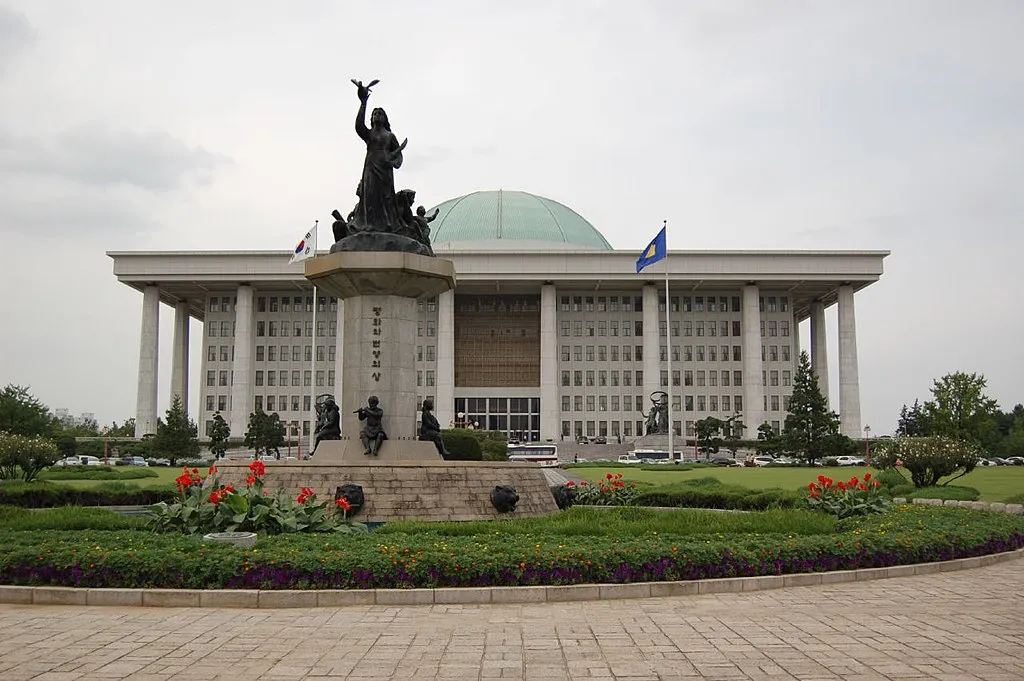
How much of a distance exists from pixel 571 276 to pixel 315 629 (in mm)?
91069

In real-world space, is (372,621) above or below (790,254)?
below

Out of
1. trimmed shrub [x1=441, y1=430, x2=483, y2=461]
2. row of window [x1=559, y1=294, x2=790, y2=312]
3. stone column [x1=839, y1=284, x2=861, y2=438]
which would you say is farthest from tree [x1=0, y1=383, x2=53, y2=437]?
stone column [x1=839, y1=284, x2=861, y2=438]

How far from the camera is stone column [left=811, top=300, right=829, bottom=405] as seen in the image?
347ft

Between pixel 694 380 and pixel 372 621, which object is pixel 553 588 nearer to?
pixel 372 621

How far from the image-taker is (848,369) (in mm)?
99625

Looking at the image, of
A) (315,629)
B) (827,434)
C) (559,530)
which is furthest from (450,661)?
(827,434)

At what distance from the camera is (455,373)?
106 meters

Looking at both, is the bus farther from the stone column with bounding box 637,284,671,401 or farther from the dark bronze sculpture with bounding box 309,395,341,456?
the dark bronze sculpture with bounding box 309,395,341,456

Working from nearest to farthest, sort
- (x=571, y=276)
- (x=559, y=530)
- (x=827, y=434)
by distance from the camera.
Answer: (x=559, y=530), (x=827, y=434), (x=571, y=276)

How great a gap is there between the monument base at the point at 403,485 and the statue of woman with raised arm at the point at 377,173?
750 cm

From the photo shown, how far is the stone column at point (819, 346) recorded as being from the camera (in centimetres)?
10565

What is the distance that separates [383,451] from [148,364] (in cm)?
8639

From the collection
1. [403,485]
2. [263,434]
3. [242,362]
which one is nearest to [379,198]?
[403,485]

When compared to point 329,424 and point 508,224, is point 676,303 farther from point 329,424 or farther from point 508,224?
point 329,424
